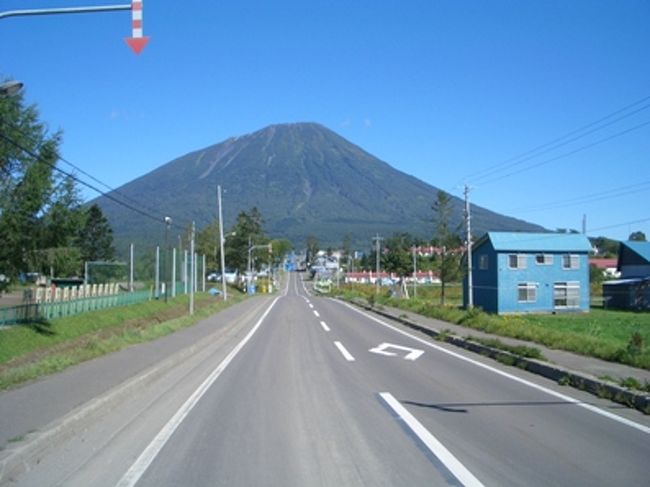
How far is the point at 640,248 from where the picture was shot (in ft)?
216

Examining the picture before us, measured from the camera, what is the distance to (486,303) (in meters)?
54.2

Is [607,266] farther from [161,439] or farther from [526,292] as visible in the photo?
[161,439]

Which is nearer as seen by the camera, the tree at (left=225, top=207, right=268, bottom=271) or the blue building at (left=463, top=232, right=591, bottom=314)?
the blue building at (left=463, top=232, right=591, bottom=314)

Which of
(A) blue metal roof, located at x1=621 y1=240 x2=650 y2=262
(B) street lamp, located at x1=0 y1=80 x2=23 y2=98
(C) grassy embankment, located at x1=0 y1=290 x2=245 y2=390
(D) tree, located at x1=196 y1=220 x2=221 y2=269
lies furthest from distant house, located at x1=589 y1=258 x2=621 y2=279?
(B) street lamp, located at x1=0 y1=80 x2=23 y2=98

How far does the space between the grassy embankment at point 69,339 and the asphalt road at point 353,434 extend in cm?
→ 237

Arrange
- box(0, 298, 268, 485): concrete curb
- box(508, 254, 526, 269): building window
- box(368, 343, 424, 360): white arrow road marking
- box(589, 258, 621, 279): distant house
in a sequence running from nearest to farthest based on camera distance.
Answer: box(0, 298, 268, 485): concrete curb, box(368, 343, 424, 360): white arrow road marking, box(508, 254, 526, 269): building window, box(589, 258, 621, 279): distant house

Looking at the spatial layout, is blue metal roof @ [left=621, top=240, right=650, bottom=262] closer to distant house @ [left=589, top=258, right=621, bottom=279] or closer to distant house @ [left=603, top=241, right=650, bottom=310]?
distant house @ [left=603, top=241, right=650, bottom=310]

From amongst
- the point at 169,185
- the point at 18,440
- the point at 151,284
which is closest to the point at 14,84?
the point at 18,440

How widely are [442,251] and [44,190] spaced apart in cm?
3118

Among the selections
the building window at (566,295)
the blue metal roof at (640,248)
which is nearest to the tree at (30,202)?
the building window at (566,295)

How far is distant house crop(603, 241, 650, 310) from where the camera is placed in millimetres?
55188

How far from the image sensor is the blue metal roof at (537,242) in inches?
2089

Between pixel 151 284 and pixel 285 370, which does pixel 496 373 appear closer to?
pixel 285 370

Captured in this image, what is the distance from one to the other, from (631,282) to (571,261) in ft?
20.6
